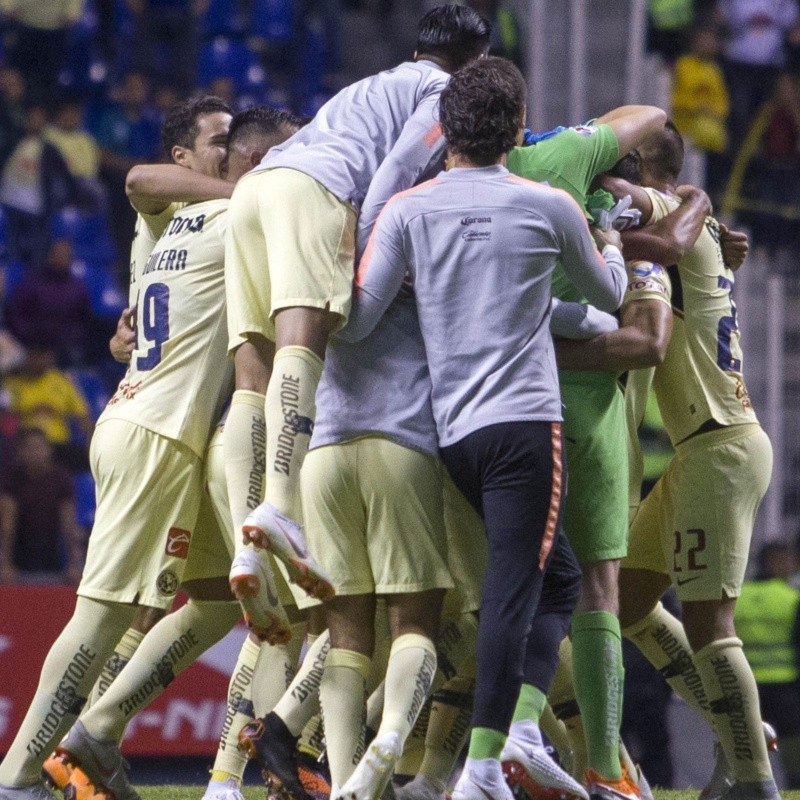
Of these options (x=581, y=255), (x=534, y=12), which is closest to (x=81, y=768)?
(x=581, y=255)

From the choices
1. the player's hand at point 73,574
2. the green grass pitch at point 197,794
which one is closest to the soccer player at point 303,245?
the green grass pitch at point 197,794

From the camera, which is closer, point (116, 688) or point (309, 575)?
point (309, 575)

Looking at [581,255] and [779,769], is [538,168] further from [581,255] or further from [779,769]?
[779,769]

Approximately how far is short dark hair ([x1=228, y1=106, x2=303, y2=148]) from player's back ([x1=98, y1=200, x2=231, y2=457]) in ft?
0.80

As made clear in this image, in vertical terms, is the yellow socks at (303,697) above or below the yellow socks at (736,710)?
above

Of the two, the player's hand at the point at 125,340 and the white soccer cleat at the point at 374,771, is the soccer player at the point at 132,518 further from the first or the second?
the white soccer cleat at the point at 374,771

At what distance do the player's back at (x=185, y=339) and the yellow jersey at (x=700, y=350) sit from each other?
1.44 m

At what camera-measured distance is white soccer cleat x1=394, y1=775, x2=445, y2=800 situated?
484cm

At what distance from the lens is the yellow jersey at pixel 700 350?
5.13 meters

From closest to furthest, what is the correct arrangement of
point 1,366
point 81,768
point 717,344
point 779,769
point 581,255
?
point 581,255 < point 81,768 < point 717,344 < point 779,769 < point 1,366

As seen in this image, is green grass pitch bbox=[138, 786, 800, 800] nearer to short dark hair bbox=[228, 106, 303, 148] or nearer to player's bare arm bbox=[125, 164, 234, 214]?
player's bare arm bbox=[125, 164, 234, 214]

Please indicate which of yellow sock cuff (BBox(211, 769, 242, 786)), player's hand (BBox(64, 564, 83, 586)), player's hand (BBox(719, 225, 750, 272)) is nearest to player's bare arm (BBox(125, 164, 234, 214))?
player's hand (BBox(719, 225, 750, 272))

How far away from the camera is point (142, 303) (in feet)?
16.5

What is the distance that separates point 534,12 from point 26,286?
387 cm
